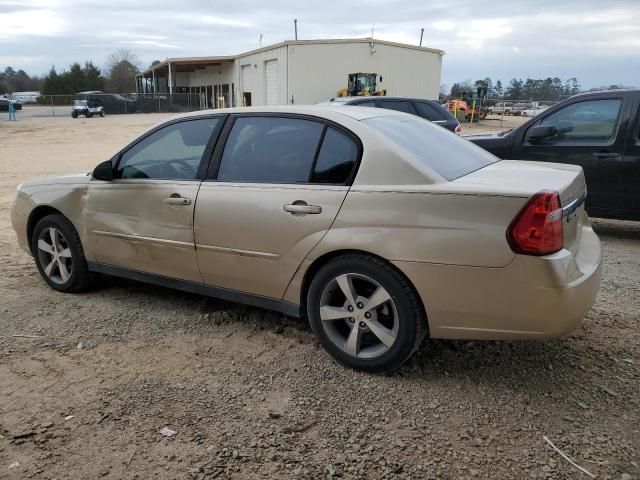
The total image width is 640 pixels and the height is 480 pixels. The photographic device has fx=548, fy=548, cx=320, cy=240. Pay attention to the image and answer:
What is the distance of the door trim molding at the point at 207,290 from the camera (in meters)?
3.59

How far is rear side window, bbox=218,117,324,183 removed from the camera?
11.4 feet

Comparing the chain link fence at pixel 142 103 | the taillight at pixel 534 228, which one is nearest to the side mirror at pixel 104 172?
the taillight at pixel 534 228

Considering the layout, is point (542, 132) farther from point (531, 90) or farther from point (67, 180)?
point (531, 90)

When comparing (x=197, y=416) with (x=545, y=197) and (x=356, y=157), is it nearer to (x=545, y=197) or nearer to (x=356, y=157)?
(x=356, y=157)

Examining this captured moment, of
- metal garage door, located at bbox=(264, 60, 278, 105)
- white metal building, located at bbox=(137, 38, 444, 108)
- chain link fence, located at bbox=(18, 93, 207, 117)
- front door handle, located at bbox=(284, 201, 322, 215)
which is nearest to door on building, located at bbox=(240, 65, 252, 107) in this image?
white metal building, located at bbox=(137, 38, 444, 108)

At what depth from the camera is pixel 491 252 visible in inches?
110

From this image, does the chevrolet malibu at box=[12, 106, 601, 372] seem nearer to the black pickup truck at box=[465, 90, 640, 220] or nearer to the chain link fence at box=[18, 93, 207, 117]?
the black pickup truck at box=[465, 90, 640, 220]

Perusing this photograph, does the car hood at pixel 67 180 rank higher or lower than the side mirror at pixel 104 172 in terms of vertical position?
lower

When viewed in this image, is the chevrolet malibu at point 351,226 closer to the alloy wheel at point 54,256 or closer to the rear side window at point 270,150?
the rear side window at point 270,150

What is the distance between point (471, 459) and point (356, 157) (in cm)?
174

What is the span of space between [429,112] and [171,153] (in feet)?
25.8

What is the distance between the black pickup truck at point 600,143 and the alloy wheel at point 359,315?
433 centimetres

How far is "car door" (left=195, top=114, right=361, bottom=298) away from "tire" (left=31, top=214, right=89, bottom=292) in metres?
1.39

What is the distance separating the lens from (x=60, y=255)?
15.3ft
